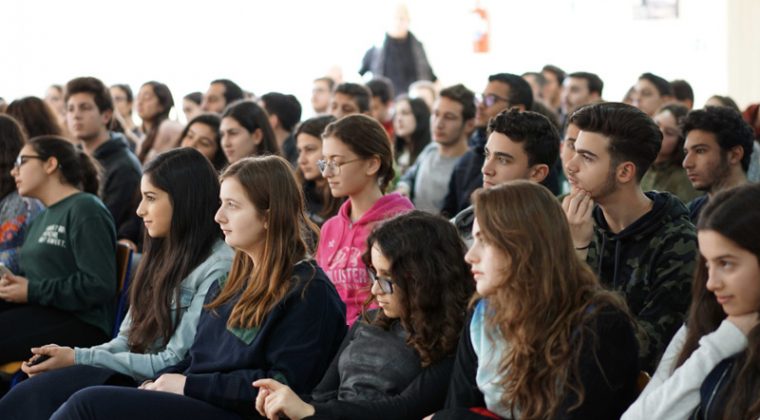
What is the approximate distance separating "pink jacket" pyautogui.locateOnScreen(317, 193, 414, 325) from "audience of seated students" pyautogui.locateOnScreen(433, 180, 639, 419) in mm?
1125

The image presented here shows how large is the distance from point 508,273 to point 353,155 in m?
1.48

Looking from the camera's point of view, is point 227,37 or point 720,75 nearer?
point 720,75

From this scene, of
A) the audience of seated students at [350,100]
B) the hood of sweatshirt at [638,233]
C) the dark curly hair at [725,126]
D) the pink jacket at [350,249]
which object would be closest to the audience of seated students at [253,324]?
the pink jacket at [350,249]

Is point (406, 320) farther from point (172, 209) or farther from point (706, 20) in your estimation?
point (706, 20)

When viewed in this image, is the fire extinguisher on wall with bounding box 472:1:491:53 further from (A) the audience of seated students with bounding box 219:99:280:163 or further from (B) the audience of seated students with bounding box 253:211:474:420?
(B) the audience of seated students with bounding box 253:211:474:420

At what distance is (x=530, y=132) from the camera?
342 centimetres

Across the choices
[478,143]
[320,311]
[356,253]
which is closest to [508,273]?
[320,311]

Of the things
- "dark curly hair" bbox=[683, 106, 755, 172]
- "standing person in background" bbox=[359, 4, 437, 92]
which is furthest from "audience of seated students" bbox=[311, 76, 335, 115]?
"dark curly hair" bbox=[683, 106, 755, 172]

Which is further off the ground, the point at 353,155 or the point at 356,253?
the point at 353,155

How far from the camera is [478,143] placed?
5.09 meters

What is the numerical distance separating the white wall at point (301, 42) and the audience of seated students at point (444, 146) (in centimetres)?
551

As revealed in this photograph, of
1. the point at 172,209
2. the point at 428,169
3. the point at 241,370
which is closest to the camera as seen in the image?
the point at 241,370

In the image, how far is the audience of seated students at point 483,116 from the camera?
4887 mm

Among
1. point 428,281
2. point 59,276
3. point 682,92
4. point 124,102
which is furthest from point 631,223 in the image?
point 124,102
